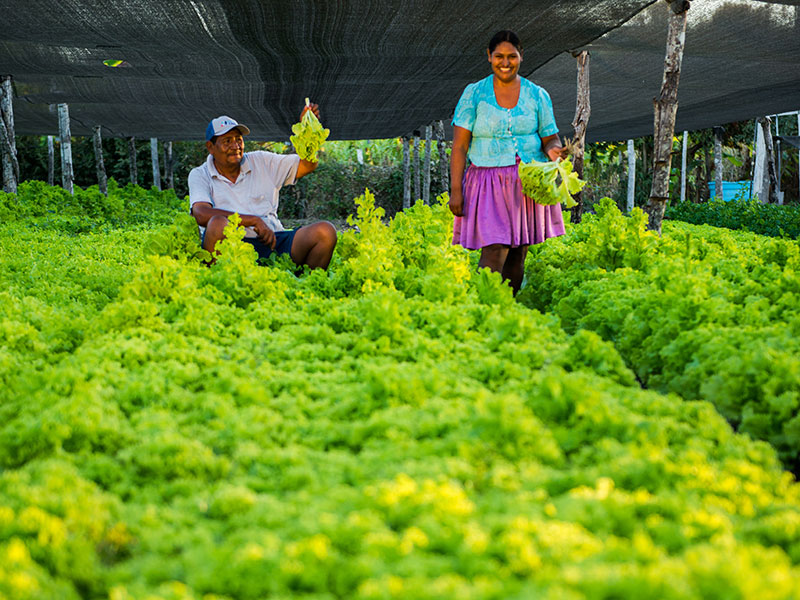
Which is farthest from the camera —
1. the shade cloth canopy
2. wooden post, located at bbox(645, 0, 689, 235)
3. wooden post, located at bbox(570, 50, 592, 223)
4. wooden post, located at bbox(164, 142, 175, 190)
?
wooden post, located at bbox(164, 142, 175, 190)

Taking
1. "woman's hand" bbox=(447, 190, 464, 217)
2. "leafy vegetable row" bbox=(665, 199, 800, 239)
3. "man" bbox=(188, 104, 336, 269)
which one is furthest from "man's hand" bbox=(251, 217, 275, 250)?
"leafy vegetable row" bbox=(665, 199, 800, 239)

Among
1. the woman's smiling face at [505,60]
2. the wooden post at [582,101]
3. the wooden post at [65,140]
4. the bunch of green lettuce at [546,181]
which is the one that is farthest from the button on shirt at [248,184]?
the wooden post at [65,140]

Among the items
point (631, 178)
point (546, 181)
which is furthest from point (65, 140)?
point (631, 178)

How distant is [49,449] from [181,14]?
5981 millimetres

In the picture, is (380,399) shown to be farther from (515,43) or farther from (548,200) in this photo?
(515,43)

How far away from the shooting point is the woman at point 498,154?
584 centimetres

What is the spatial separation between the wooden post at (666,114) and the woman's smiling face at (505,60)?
11.3 ft

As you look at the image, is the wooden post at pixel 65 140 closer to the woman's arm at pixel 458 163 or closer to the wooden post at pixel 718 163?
the woman's arm at pixel 458 163

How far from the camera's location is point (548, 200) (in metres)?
5.74

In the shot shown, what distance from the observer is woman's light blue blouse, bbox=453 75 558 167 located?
5840mm

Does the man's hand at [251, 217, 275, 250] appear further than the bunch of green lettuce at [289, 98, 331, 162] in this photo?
No

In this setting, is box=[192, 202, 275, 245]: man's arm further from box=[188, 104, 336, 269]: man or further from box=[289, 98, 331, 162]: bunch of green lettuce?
box=[289, 98, 331, 162]: bunch of green lettuce

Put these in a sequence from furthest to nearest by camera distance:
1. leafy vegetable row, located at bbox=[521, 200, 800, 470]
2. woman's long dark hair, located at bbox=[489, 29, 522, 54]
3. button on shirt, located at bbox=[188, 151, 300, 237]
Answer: button on shirt, located at bbox=[188, 151, 300, 237]
woman's long dark hair, located at bbox=[489, 29, 522, 54]
leafy vegetable row, located at bbox=[521, 200, 800, 470]

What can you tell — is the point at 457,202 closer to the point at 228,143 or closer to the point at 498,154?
the point at 498,154
